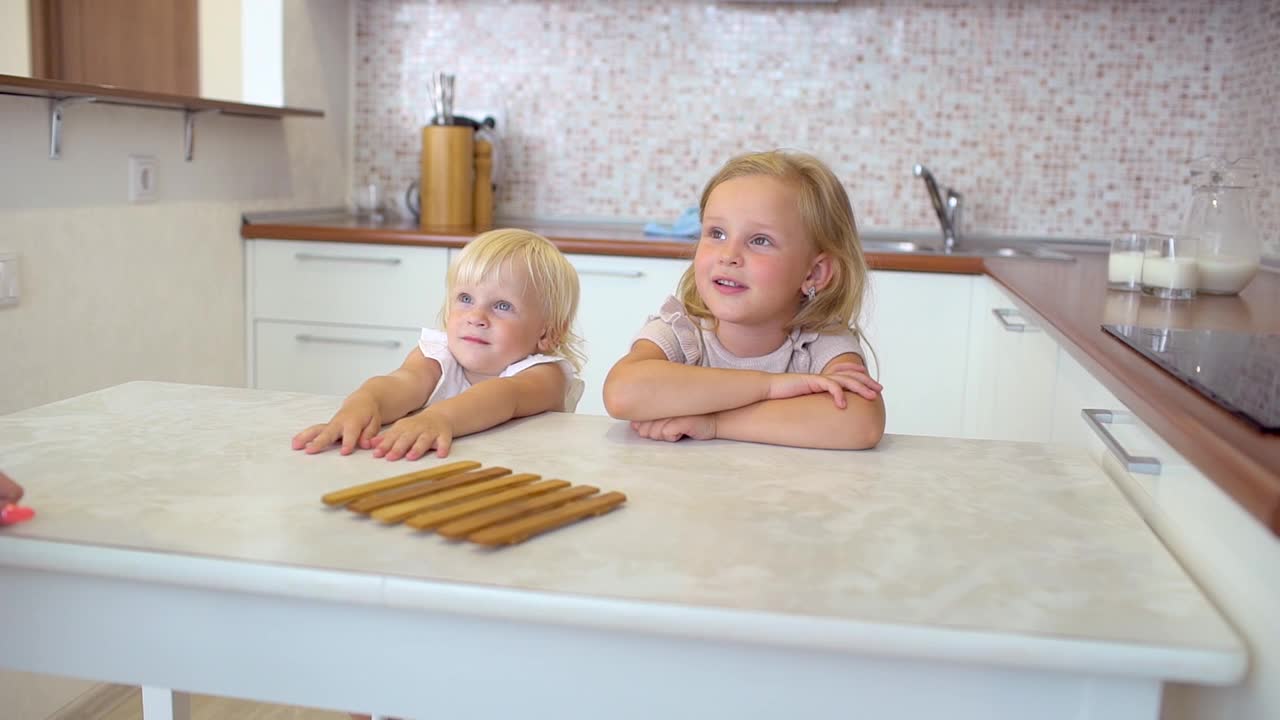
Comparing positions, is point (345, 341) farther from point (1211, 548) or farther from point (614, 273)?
Answer: point (1211, 548)

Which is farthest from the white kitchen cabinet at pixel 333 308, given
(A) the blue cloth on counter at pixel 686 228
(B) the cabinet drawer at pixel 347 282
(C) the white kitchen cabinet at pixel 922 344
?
(C) the white kitchen cabinet at pixel 922 344

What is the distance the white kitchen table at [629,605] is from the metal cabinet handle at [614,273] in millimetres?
1803

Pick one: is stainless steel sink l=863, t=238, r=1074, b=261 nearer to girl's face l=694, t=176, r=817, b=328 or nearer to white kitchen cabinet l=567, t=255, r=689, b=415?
white kitchen cabinet l=567, t=255, r=689, b=415

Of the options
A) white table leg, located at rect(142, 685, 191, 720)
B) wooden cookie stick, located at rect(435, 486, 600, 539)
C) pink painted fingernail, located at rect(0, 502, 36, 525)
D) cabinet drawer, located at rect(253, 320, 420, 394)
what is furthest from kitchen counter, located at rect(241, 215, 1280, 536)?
white table leg, located at rect(142, 685, 191, 720)

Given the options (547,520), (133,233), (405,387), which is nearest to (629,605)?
(547,520)

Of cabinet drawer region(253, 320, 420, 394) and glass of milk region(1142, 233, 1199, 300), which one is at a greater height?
glass of milk region(1142, 233, 1199, 300)

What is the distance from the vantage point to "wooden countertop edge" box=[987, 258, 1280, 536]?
69 cm

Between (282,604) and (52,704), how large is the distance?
169cm

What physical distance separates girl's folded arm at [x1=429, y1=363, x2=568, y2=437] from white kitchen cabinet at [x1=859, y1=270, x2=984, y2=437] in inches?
56.1

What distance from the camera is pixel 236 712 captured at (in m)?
2.20

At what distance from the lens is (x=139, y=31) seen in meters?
2.65

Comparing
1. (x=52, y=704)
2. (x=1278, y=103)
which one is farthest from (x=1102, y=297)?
(x=52, y=704)

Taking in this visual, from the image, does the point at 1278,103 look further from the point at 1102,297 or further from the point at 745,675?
the point at 745,675

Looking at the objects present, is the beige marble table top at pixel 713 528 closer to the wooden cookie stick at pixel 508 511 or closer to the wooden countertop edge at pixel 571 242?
the wooden cookie stick at pixel 508 511
